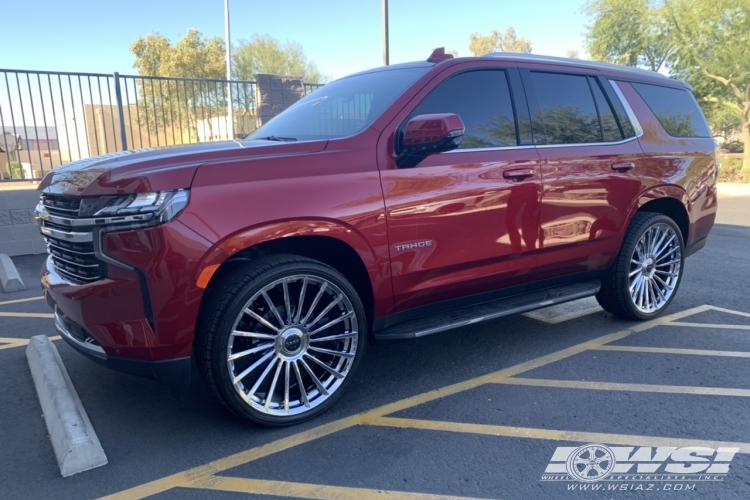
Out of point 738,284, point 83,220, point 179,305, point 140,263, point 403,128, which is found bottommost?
point 738,284

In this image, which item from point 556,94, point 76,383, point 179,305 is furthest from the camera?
point 556,94

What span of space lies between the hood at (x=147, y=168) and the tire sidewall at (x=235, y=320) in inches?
23.8

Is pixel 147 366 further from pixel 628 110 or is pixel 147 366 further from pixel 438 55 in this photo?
pixel 628 110

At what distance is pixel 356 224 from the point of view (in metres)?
3.15

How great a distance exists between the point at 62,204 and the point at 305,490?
1.90m

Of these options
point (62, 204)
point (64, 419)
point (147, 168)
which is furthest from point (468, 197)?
point (64, 419)

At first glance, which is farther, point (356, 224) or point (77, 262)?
point (356, 224)

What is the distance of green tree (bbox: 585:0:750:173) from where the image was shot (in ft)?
70.8

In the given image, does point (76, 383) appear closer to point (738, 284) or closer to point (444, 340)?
point (444, 340)

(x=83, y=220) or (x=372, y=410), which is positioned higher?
(x=83, y=220)

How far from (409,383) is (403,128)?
1.64 metres

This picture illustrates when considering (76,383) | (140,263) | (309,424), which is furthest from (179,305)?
(76,383)

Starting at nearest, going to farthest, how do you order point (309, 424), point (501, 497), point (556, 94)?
point (501, 497) < point (309, 424) < point (556, 94)

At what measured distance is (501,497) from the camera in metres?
2.52
